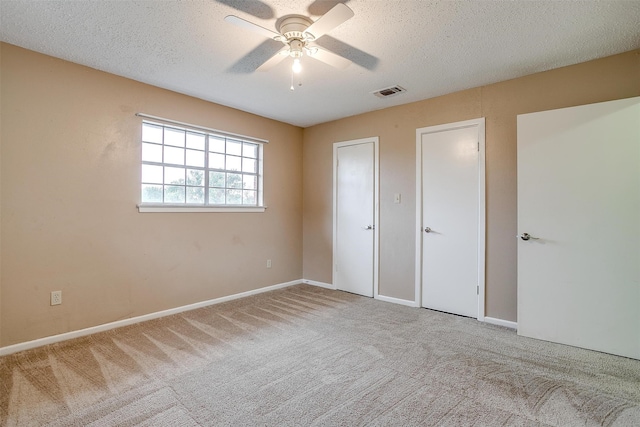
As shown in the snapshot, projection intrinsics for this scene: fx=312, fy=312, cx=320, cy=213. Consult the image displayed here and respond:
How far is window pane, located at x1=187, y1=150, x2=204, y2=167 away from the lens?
3770 millimetres

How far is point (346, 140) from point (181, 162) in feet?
7.43

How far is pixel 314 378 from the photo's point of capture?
2.19 m

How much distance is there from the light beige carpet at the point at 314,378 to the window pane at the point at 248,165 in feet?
6.95

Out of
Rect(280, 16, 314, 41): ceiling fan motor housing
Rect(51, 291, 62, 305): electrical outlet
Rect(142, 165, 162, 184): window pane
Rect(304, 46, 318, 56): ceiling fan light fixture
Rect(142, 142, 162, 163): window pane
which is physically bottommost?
Rect(51, 291, 62, 305): electrical outlet

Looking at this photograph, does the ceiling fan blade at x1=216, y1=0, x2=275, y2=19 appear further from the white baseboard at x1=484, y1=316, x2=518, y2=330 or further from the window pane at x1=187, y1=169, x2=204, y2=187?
the white baseboard at x1=484, y1=316, x2=518, y2=330

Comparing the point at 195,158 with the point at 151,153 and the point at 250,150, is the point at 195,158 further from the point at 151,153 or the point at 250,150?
the point at 250,150

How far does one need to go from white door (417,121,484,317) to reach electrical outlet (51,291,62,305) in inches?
147

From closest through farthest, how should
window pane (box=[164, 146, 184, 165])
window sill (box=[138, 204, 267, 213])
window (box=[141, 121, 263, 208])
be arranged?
1. window sill (box=[138, 204, 267, 213])
2. window (box=[141, 121, 263, 208])
3. window pane (box=[164, 146, 184, 165])

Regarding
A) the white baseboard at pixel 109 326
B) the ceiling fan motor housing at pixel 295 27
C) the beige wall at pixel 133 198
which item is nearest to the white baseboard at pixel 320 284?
the beige wall at pixel 133 198

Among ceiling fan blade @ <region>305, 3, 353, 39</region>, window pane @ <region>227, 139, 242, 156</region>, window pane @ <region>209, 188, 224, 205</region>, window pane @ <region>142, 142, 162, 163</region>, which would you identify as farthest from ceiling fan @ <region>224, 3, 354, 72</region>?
window pane @ <region>209, 188, 224, 205</region>

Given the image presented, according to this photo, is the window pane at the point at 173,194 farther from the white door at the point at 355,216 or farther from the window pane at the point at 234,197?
the white door at the point at 355,216

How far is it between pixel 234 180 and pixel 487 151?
3.13 metres

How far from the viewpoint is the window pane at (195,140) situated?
12.4ft

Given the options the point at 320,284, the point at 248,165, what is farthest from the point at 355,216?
the point at 248,165
